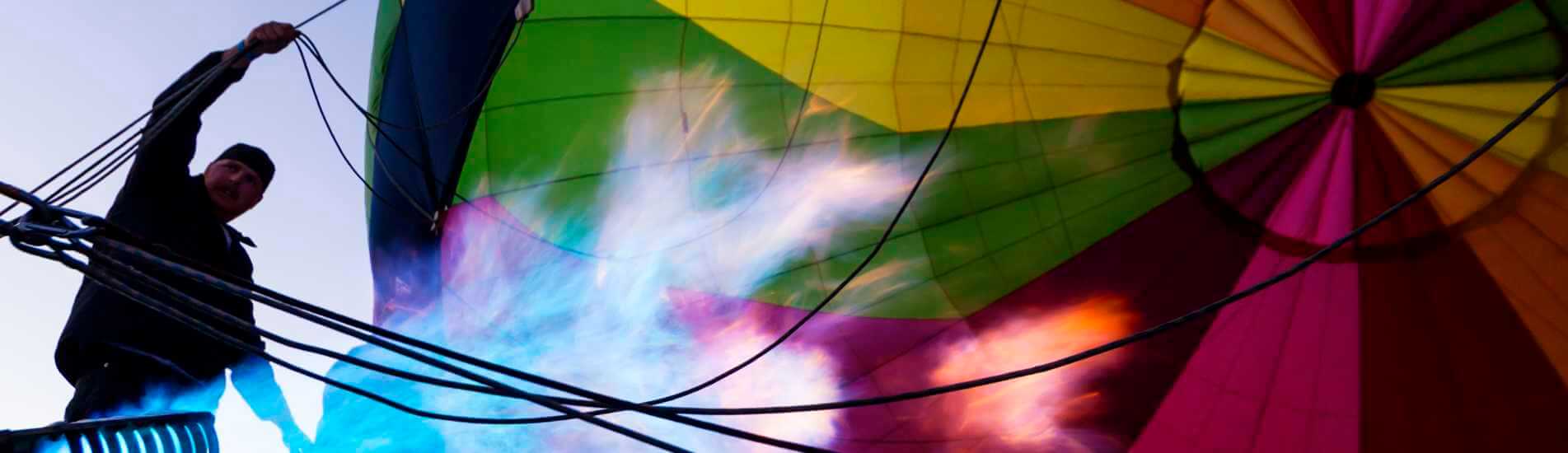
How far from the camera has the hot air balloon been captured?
3.23m

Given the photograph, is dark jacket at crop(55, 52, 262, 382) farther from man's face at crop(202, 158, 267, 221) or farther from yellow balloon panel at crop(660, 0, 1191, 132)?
yellow balloon panel at crop(660, 0, 1191, 132)

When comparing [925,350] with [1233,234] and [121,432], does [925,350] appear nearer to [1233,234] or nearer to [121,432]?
[1233,234]

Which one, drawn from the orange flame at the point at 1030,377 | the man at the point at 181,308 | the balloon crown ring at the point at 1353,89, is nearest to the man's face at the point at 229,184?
the man at the point at 181,308

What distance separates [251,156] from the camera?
265 centimetres

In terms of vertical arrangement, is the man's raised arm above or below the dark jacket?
above

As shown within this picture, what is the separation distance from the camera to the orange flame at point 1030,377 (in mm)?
3439

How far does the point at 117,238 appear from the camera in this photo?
2125 millimetres

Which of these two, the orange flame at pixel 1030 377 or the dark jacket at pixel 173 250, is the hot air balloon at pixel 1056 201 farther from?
the dark jacket at pixel 173 250

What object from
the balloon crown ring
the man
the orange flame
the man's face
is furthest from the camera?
the orange flame

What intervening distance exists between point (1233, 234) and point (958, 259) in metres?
0.75

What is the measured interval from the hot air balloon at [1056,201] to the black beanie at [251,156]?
0.71 m

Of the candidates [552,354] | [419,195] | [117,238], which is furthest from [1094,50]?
[117,238]

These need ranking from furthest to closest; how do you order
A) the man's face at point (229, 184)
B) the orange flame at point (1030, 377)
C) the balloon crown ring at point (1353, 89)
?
1. the orange flame at point (1030, 377)
2. the balloon crown ring at point (1353, 89)
3. the man's face at point (229, 184)

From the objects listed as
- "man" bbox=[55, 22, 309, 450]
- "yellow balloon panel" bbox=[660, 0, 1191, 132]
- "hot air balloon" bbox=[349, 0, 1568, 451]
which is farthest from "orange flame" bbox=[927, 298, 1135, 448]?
"man" bbox=[55, 22, 309, 450]
